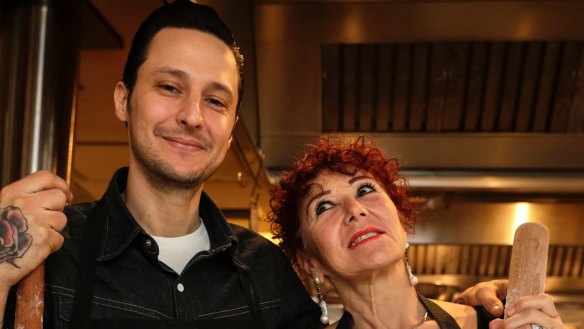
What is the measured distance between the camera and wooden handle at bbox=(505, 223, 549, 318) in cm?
150

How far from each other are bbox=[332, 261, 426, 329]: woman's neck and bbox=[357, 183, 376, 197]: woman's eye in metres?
0.22

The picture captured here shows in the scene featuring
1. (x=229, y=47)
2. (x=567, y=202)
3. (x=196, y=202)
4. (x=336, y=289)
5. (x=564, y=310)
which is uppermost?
(x=229, y=47)

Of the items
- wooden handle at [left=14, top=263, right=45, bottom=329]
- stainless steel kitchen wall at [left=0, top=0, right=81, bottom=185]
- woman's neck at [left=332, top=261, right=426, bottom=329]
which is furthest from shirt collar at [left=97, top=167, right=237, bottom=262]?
stainless steel kitchen wall at [left=0, top=0, right=81, bottom=185]

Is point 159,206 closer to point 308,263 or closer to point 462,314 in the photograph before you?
point 308,263

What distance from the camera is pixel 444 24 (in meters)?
3.02

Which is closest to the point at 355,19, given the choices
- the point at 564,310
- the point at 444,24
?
the point at 444,24

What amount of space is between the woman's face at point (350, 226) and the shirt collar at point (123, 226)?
259mm

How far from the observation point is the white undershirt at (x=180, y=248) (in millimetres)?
1721

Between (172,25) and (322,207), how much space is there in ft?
2.12

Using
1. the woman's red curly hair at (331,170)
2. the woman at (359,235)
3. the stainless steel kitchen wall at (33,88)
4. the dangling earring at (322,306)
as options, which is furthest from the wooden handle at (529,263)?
the stainless steel kitchen wall at (33,88)

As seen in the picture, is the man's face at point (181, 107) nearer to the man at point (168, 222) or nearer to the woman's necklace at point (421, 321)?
the man at point (168, 222)

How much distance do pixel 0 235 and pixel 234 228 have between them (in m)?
0.72

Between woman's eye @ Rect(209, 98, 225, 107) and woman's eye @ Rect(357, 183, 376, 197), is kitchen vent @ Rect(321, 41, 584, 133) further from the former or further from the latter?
woman's eye @ Rect(209, 98, 225, 107)

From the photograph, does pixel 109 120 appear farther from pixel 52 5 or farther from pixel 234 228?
pixel 234 228
